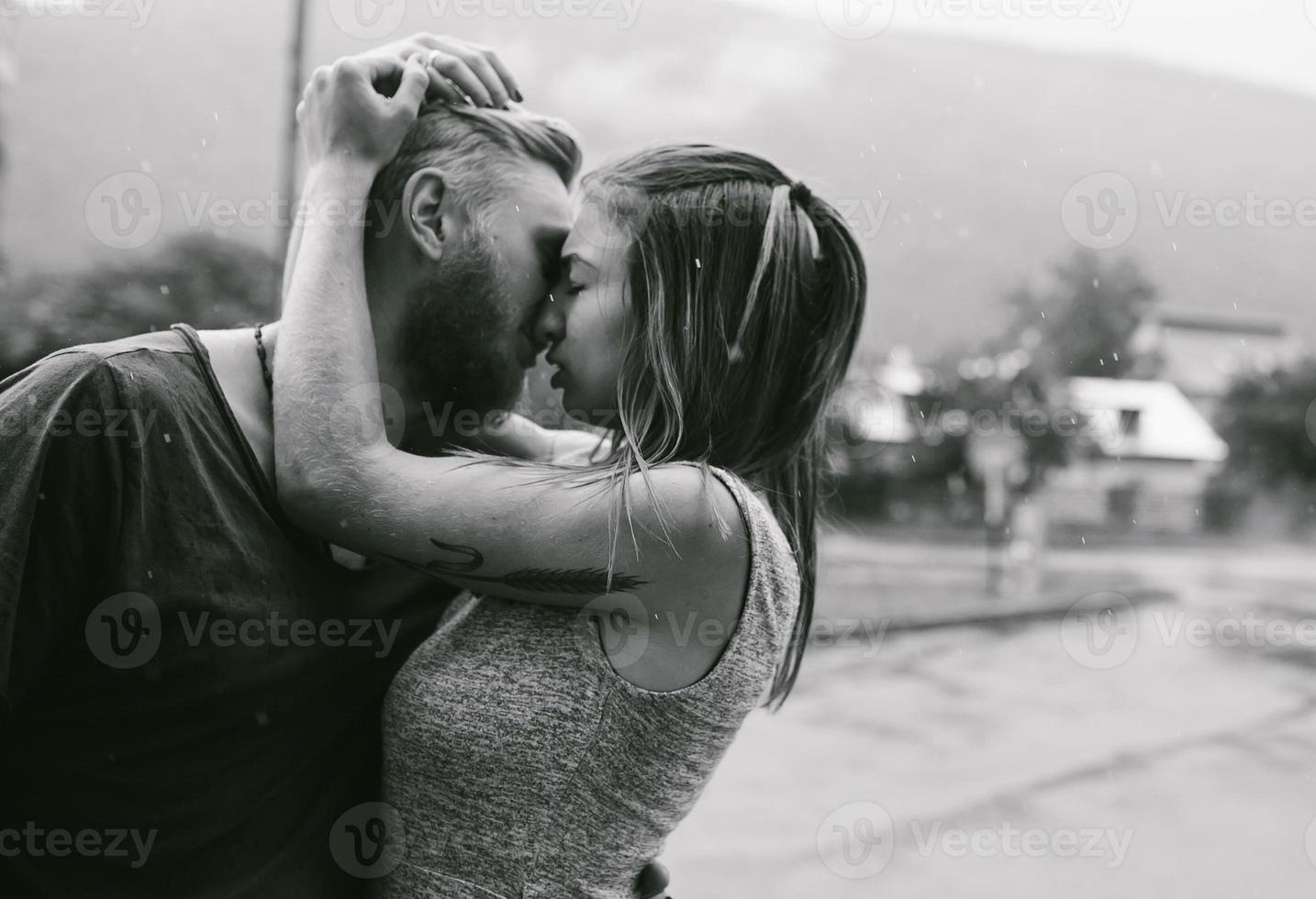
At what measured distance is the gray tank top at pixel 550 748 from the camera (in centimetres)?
164

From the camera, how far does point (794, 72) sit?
116m

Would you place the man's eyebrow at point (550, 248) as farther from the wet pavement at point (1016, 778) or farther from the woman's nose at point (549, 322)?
the wet pavement at point (1016, 778)

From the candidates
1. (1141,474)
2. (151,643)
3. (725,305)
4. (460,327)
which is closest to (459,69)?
(460,327)

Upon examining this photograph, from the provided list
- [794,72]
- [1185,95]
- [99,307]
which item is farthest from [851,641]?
[1185,95]

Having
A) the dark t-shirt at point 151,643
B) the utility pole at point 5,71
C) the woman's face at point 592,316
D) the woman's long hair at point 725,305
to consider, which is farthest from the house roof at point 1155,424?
the dark t-shirt at point 151,643

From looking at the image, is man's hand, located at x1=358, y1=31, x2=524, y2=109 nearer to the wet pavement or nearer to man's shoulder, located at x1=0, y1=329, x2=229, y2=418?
man's shoulder, located at x1=0, y1=329, x2=229, y2=418

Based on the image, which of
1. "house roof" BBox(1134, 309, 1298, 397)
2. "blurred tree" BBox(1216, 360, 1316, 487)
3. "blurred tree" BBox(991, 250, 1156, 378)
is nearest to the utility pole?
"blurred tree" BBox(991, 250, 1156, 378)

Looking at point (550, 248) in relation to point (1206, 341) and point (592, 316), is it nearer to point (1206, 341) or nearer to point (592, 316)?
point (592, 316)

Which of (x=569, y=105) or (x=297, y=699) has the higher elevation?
(x=297, y=699)

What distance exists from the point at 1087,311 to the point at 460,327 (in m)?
32.0

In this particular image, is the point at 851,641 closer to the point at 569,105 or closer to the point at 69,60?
the point at 69,60

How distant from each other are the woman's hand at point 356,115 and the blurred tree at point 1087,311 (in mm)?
29751

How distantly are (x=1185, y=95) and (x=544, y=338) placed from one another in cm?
13272

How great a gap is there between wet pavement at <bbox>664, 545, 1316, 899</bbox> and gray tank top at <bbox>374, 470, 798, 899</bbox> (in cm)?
471
